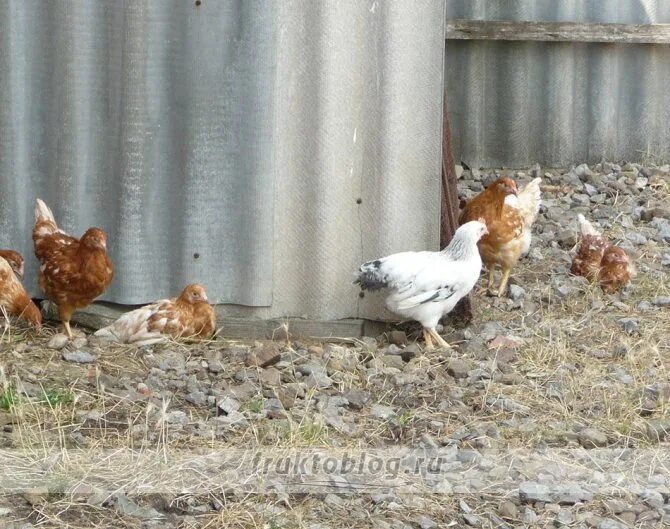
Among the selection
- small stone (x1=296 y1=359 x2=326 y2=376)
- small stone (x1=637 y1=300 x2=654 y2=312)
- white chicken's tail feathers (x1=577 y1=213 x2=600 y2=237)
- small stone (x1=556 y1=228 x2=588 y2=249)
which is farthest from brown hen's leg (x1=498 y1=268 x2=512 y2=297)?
small stone (x1=296 y1=359 x2=326 y2=376)

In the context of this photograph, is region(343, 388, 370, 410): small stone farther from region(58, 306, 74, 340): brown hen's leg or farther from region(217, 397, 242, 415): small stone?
region(58, 306, 74, 340): brown hen's leg

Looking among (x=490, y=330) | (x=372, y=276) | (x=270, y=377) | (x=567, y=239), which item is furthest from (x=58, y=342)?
(x=567, y=239)

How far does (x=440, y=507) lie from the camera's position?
163 inches

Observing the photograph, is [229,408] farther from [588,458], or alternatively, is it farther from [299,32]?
[299,32]

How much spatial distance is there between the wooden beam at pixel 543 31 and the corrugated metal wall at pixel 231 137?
3.14 m

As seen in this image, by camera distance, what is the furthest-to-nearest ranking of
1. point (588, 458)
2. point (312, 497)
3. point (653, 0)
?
point (653, 0), point (588, 458), point (312, 497)

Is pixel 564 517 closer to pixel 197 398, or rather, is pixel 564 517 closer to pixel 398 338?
pixel 197 398

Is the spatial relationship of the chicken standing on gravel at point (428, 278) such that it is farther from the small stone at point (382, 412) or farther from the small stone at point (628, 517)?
the small stone at point (628, 517)

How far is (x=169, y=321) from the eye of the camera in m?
5.74

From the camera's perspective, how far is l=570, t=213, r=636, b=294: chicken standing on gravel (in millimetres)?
6883

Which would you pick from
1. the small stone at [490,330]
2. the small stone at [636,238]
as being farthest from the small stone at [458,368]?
the small stone at [636,238]

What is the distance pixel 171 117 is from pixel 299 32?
0.76 m

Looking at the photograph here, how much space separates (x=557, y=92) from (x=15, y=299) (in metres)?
4.81

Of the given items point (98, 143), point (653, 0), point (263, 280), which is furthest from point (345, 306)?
point (653, 0)
